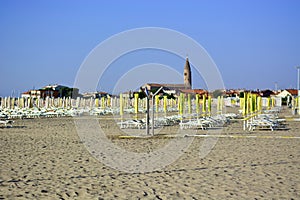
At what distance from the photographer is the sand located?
457 cm

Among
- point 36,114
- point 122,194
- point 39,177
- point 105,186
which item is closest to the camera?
point 122,194

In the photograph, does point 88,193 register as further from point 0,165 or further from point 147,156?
point 147,156

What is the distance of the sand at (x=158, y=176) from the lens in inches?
180

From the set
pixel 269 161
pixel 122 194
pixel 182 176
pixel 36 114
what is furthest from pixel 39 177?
pixel 36 114

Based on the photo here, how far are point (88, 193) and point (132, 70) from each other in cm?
679

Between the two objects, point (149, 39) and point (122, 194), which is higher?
point (149, 39)

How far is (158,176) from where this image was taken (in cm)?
567

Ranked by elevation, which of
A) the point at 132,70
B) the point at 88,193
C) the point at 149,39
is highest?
the point at 149,39

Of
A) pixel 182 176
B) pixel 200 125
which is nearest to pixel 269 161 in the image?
pixel 182 176

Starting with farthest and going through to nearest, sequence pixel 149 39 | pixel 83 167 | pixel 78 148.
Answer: pixel 149 39
pixel 78 148
pixel 83 167

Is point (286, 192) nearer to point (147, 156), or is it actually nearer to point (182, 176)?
point (182, 176)

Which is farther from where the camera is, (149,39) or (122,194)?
(149,39)

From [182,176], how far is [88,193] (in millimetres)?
1550

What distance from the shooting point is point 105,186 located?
16.4 ft
